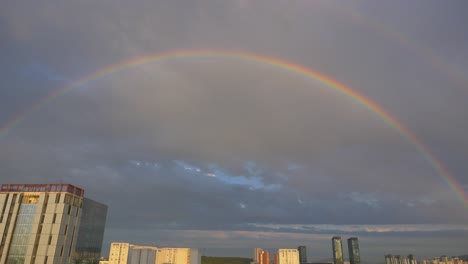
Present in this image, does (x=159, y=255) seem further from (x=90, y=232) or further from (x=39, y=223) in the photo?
(x=39, y=223)

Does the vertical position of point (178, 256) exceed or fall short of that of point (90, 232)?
it falls short

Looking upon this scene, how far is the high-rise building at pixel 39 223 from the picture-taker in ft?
284

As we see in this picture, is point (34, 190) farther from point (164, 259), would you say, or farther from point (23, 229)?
point (164, 259)

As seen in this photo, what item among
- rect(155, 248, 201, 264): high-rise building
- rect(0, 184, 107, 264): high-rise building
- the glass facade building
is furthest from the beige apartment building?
rect(0, 184, 107, 264): high-rise building

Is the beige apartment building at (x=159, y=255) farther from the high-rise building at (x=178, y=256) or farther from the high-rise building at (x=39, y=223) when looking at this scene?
the high-rise building at (x=39, y=223)

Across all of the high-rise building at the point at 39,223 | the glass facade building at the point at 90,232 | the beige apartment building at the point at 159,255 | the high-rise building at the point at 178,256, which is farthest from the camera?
the high-rise building at the point at 178,256

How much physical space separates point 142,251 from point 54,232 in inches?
2180

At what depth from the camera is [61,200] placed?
90.9 metres

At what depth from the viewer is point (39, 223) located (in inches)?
3526

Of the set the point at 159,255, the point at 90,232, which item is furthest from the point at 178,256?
the point at 90,232

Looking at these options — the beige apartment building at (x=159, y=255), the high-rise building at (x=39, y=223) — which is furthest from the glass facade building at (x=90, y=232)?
the high-rise building at (x=39, y=223)

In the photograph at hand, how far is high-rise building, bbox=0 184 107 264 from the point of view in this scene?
86500 millimetres

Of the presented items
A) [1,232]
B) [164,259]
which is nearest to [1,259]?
[1,232]

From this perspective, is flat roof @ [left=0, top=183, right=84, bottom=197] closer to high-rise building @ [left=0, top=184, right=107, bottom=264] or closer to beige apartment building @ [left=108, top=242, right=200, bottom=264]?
high-rise building @ [left=0, top=184, right=107, bottom=264]
